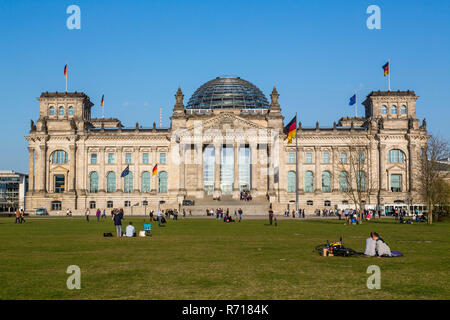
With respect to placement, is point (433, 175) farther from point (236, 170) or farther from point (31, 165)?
point (31, 165)

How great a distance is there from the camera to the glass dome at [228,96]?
10919 centimetres

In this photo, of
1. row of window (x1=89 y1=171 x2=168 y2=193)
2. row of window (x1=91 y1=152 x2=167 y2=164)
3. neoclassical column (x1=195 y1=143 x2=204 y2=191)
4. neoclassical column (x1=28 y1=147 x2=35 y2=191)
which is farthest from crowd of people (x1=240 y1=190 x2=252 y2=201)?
neoclassical column (x1=28 y1=147 x2=35 y2=191)

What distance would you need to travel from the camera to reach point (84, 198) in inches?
4072

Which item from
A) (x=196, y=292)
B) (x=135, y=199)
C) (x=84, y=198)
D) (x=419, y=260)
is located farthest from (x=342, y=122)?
(x=196, y=292)

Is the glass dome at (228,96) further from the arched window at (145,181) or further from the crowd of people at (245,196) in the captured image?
the crowd of people at (245,196)

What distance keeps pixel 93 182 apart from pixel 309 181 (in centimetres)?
4330

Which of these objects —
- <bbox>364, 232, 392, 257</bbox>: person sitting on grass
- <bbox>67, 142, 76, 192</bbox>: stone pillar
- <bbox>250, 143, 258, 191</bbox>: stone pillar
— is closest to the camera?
<bbox>364, 232, 392, 257</bbox>: person sitting on grass

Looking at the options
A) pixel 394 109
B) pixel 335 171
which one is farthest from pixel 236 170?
pixel 394 109

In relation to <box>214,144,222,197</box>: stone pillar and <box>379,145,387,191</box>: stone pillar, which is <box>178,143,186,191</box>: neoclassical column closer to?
<box>214,144,222,197</box>: stone pillar

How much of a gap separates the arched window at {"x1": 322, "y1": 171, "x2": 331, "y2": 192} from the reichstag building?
0.20m

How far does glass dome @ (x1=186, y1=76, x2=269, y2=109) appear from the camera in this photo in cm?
10919

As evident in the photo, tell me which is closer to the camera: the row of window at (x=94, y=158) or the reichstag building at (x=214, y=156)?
the reichstag building at (x=214, y=156)

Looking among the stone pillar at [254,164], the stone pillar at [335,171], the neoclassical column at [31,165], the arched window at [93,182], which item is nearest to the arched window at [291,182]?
the stone pillar at [254,164]
